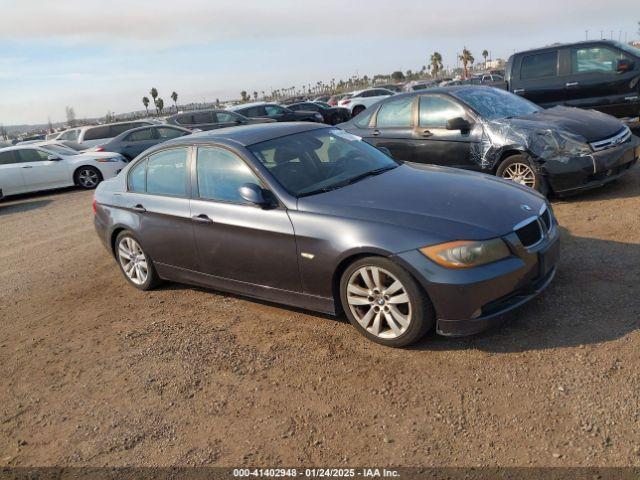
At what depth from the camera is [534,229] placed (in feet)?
12.8

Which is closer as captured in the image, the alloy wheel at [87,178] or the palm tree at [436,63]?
the alloy wheel at [87,178]

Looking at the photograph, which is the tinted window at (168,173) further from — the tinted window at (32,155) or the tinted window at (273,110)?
the tinted window at (273,110)

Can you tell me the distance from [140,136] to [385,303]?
14.5 metres

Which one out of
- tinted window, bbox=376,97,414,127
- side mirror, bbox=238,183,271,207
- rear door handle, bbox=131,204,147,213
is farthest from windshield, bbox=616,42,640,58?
rear door handle, bbox=131,204,147,213

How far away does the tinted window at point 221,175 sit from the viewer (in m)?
4.59

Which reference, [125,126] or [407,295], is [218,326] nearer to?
[407,295]

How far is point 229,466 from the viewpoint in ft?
9.72

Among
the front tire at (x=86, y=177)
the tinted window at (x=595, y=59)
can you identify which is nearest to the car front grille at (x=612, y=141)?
the tinted window at (x=595, y=59)

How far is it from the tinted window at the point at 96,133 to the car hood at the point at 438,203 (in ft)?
55.3

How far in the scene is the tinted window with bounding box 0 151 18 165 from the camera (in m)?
14.1

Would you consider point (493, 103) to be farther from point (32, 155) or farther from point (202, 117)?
point (202, 117)

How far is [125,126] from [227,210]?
15807mm

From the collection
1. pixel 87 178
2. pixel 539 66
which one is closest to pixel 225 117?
pixel 87 178

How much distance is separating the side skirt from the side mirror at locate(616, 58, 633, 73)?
7832mm
